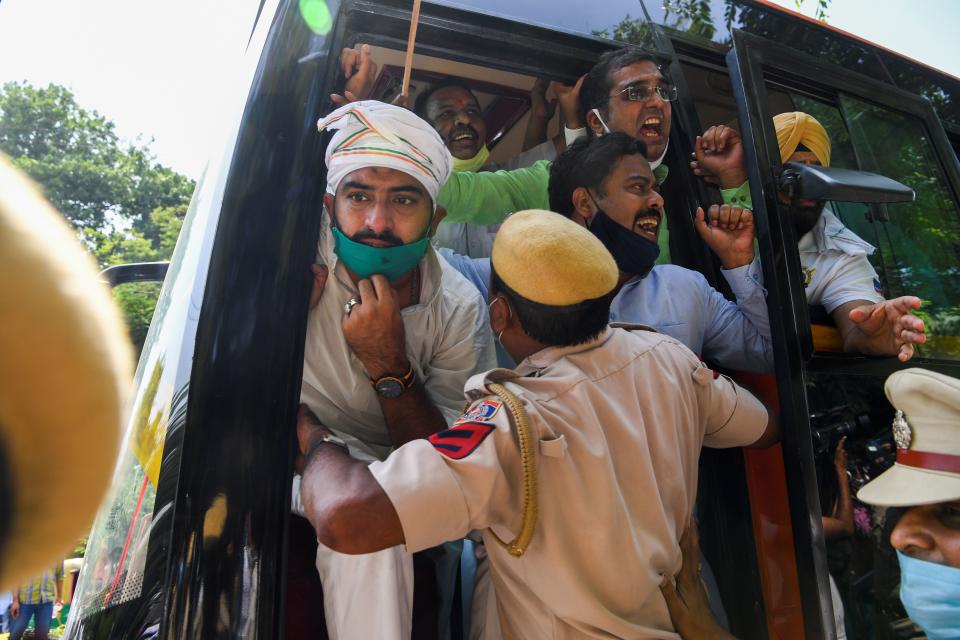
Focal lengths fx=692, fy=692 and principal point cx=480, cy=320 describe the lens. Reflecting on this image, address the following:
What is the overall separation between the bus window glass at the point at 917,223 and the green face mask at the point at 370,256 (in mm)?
1329

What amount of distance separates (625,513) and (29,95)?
32.5 metres

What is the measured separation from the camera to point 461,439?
4.12 ft

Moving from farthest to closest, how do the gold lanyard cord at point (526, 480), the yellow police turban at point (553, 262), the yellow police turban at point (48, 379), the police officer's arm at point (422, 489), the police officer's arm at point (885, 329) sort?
1. the police officer's arm at point (885, 329)
2. the yellow police turban at point (553, 262)
3. the gold lanyard cord at point (526, 480)
4. the police officer's arm at point (422, 489)
5. the yellow police turban at point (48, 379)

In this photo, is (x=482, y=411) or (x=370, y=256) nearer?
(x=482, y=411)

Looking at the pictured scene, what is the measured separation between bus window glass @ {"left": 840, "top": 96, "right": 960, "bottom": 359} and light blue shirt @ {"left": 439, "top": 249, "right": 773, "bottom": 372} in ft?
1.39

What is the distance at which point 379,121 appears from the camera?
5.23ft

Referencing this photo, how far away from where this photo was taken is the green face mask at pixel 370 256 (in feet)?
5.30

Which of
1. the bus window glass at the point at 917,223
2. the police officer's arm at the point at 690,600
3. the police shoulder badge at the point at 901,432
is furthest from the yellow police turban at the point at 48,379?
the bus window glass at the point at 917,223

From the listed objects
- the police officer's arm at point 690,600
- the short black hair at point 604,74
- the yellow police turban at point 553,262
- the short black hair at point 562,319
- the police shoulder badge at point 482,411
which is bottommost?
the police officer's arm at point 690,600

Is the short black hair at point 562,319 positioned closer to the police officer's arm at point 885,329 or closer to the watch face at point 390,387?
the watch face at point 390,387

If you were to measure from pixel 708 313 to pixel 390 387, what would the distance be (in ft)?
2.86

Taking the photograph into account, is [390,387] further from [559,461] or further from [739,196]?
[739,196]

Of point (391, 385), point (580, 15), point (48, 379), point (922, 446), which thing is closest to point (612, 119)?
point (580, 15)

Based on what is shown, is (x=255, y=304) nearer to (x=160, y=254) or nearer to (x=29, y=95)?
(x=160, y=254)
